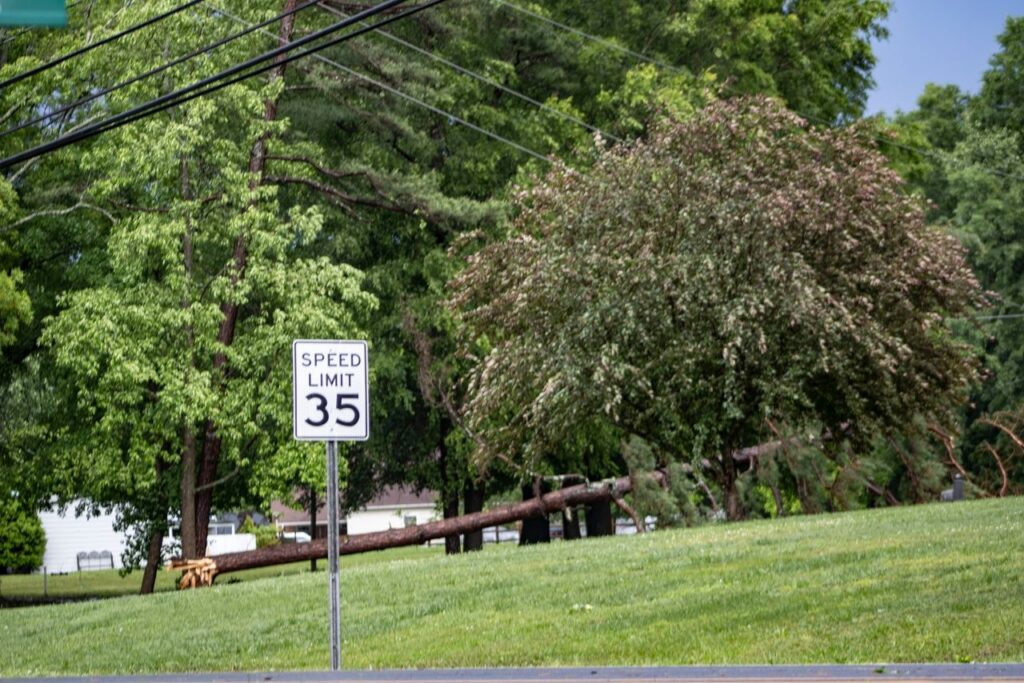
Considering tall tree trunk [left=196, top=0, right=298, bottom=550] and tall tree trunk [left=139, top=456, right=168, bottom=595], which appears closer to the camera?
tall tree trunk [left=196, top=0, right=298, bottom=550]

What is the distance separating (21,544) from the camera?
68625 millimetres

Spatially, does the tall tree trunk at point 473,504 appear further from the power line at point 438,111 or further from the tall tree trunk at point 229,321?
the power line at point 438,111

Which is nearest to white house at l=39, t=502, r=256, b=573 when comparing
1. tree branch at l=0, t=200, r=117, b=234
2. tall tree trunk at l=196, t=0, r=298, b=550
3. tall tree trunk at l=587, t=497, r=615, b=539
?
tall tree trunk at l=587, t=497, r=615, b=539

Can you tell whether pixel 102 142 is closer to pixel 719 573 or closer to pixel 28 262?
pixel 28 262

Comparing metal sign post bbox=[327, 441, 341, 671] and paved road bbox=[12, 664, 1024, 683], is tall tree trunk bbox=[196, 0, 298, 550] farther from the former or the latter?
metal sign post bbox=[327, 441, 341, 671]

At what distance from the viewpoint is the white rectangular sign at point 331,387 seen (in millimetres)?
12414

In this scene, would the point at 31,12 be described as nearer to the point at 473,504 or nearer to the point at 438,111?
the point at 438,111

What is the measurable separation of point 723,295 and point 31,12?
673 inches

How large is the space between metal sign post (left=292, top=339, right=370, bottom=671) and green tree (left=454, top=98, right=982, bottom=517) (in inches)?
544

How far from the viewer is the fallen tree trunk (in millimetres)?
34469

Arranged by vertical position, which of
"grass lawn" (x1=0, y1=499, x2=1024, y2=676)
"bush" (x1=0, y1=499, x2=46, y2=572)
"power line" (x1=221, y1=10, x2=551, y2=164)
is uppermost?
"power line" (x1=221, y1=10, x2=551, y2=164)

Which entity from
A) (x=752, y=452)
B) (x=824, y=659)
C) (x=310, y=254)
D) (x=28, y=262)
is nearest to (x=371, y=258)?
(x=310, y=254)

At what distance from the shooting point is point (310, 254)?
4022 centimetres

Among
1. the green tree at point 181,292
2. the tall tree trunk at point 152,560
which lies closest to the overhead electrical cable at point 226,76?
the green tree at point 181,292
